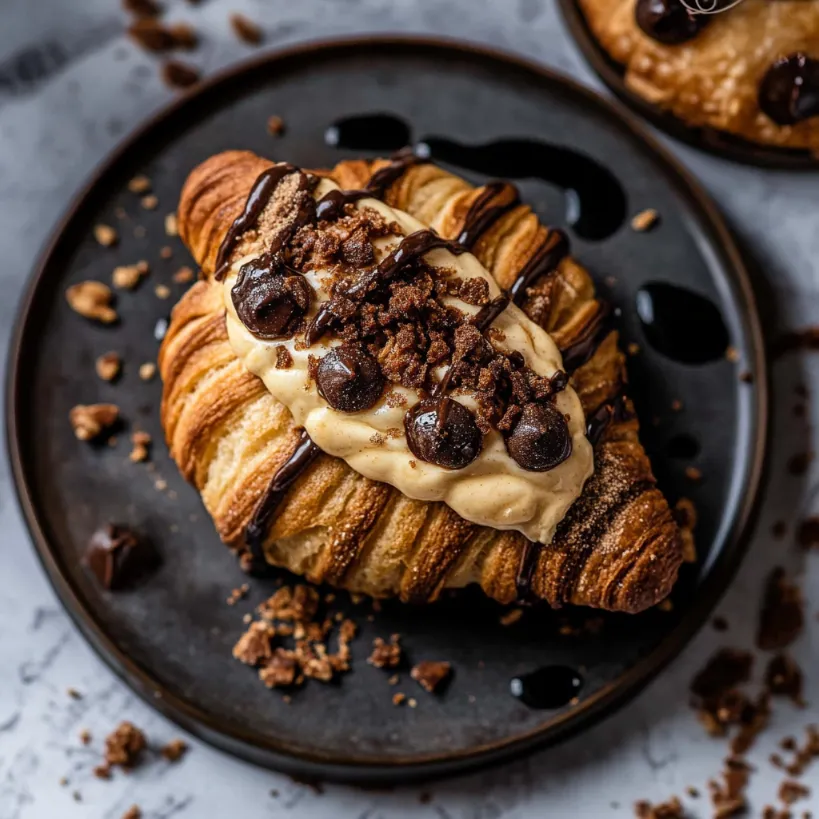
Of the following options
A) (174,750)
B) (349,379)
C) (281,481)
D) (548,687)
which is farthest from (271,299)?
(174,750)

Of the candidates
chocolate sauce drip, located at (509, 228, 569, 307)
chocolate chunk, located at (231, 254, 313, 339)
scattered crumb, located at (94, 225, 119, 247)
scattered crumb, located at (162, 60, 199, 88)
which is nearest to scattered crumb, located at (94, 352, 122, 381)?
scattered crumb, located at (94, 225, 119, 247)

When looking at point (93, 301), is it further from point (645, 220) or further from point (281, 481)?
point (645, 220)

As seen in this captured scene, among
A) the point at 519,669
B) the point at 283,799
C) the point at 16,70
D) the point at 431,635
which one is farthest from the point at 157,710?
the point at 16,70

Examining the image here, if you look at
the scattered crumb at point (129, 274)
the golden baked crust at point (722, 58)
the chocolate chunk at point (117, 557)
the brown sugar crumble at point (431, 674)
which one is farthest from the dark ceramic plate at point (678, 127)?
the chocolate chunk at point (117, 557)

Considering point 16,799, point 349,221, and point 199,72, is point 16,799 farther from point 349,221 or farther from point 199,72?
point 199,72

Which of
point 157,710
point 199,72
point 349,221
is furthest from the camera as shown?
point 199,72

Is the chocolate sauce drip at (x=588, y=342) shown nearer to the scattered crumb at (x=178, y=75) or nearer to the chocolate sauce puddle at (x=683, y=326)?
the chocolate sauce puddle at (x=683, y=326)
